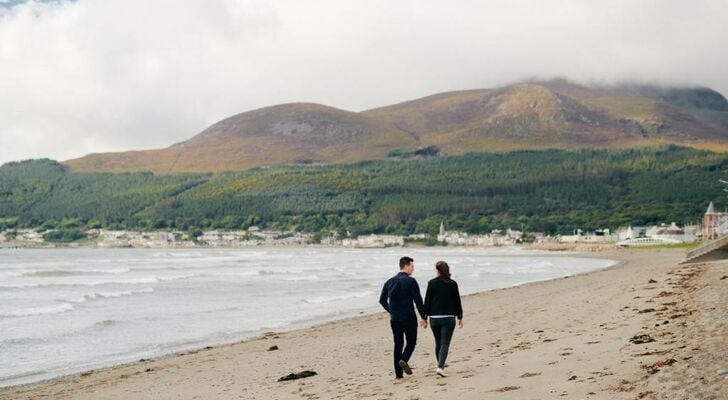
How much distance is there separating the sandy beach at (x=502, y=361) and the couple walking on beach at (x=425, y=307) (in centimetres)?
45

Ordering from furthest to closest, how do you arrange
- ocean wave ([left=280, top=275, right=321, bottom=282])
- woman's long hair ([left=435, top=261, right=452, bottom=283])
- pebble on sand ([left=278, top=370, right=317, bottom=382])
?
ocean wave ([left=280, top=275, right=321, bottom=282]) < pebble on sand ([left=278, top=370, right=317, bottom=382]) < woman's long hair ([left=435, top=261, right=452, bottom=283])

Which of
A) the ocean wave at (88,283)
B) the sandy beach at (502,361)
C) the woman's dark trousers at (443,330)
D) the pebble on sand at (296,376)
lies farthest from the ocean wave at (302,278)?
the woman's dark trousers at (443,330)

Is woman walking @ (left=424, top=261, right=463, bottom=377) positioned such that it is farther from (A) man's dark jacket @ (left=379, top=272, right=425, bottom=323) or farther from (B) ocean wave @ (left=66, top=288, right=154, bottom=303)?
(B) ocean wave @ (left=66, top=288, right=154, bottom=303)

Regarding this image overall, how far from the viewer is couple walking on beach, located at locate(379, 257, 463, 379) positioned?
12133 millimetres

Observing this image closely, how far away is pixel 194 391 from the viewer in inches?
569

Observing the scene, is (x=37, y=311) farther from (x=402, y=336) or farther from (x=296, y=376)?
(x=402, y=336)

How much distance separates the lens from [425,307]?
12258 mm

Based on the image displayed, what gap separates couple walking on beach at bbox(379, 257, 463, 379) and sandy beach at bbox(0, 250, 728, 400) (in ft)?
1.48

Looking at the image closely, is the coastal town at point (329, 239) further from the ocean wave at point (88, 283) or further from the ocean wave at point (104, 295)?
the ocean wave at point (104, 295)

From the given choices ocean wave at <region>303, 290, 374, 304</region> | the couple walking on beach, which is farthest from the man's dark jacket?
ocean wave at <region>303, 290, 374, 304</region>

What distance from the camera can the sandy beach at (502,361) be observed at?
991 centimetres

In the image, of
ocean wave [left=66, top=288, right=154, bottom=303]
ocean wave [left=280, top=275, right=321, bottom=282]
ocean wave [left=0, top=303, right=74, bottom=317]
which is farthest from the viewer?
ocean wave [left=280, top=275, right=321, bottom=282]

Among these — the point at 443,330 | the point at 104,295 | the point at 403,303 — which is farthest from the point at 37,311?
the point at 443,330

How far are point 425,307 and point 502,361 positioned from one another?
171 cm
